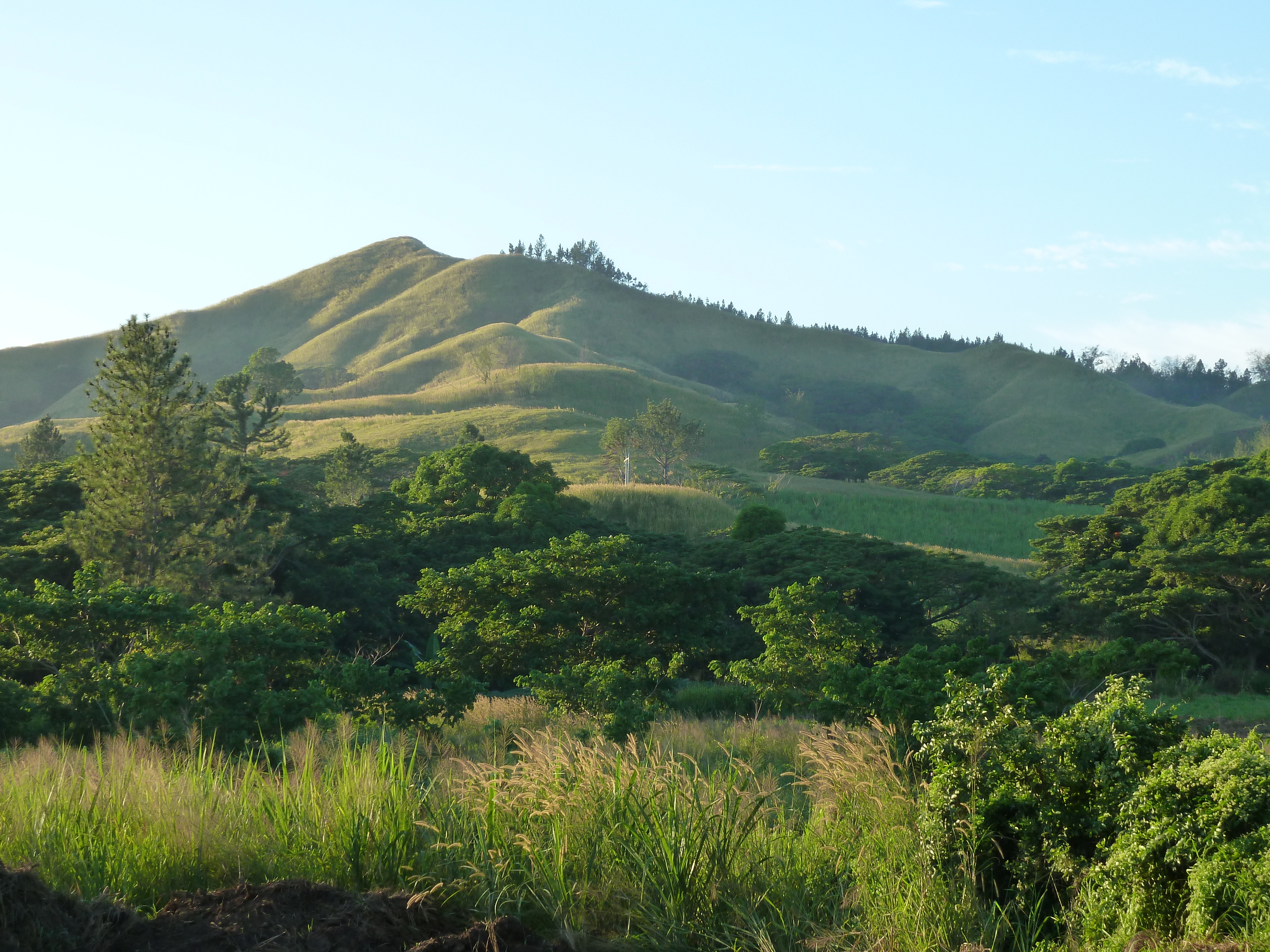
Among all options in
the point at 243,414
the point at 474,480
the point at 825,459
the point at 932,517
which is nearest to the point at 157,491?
the point at 474,480

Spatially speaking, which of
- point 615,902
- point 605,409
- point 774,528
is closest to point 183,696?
point 615,902

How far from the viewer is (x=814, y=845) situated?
15.6 feet

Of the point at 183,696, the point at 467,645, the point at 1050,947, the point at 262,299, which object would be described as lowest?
the point at 467,645

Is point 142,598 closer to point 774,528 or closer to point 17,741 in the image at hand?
point 17,741

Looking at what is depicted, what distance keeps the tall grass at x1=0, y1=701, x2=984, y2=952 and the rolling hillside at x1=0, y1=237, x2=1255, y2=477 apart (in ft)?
195

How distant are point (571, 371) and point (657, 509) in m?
64.3

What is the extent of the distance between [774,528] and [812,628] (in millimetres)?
14315

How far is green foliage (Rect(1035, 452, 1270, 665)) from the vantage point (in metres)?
18.2

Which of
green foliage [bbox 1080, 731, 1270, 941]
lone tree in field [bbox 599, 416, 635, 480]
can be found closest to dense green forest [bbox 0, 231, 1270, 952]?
green foliage [bbox 1080, 731, 1270, 941]

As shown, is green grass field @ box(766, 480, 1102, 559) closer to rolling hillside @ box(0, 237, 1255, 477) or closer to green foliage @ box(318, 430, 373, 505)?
green foliage @ box(318, 430, 373, 505)

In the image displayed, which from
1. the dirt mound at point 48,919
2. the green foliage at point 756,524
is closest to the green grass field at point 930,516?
the green foliage at point 756,524

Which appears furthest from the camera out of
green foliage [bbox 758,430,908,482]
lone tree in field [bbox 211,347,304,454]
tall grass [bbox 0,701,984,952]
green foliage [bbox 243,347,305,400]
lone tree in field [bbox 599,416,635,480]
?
green foliage [bbox 243,347,305,400]

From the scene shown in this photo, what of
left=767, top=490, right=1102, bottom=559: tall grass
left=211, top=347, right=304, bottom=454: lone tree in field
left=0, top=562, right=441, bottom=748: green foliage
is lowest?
left=767, top=490, right=1102, bottom=559: tall grass

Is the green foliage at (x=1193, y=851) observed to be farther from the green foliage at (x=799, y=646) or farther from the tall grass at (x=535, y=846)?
the green foliage at (x=799, y=646)
